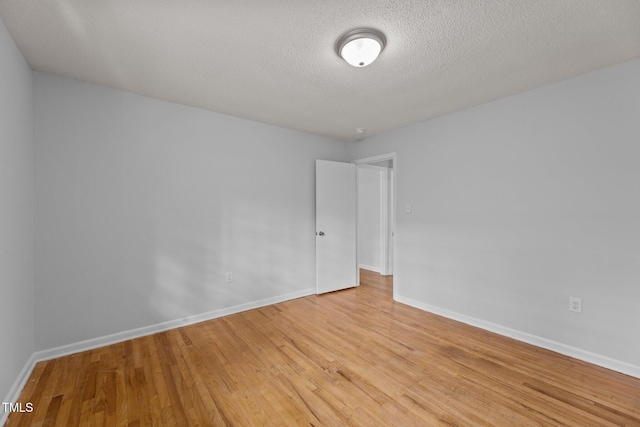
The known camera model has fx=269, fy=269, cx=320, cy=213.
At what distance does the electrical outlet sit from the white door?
105 inches

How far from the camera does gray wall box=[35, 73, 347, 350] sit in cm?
234

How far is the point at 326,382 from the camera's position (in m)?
1.99

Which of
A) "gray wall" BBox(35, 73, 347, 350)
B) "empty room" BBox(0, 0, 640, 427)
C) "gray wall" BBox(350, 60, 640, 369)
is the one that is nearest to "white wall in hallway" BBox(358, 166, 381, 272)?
"empty room" BBox(0, 0, 640, 427)

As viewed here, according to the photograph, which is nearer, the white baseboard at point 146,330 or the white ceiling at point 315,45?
the white ceiling at point 315,45

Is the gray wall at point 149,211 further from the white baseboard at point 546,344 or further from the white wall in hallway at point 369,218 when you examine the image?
the white wall in hallway at point 369,218

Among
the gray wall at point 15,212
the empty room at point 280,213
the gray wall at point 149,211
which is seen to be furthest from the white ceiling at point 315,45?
the gray wall at point 149,211

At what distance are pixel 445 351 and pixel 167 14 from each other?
130 inches

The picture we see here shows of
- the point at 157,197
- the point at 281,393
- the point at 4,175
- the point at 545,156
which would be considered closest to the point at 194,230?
the point at 157,197

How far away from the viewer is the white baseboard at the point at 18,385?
1618 millimetres

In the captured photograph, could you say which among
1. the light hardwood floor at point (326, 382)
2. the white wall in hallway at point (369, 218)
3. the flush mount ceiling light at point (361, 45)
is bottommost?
the light hardwood floor at point (326, 382)

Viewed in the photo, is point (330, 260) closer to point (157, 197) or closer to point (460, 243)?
point (460, 243)

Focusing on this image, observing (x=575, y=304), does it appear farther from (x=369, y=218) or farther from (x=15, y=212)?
(x=15, y=212)

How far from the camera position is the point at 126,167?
8.73 ft

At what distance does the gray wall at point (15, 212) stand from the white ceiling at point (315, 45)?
0.88 feet
